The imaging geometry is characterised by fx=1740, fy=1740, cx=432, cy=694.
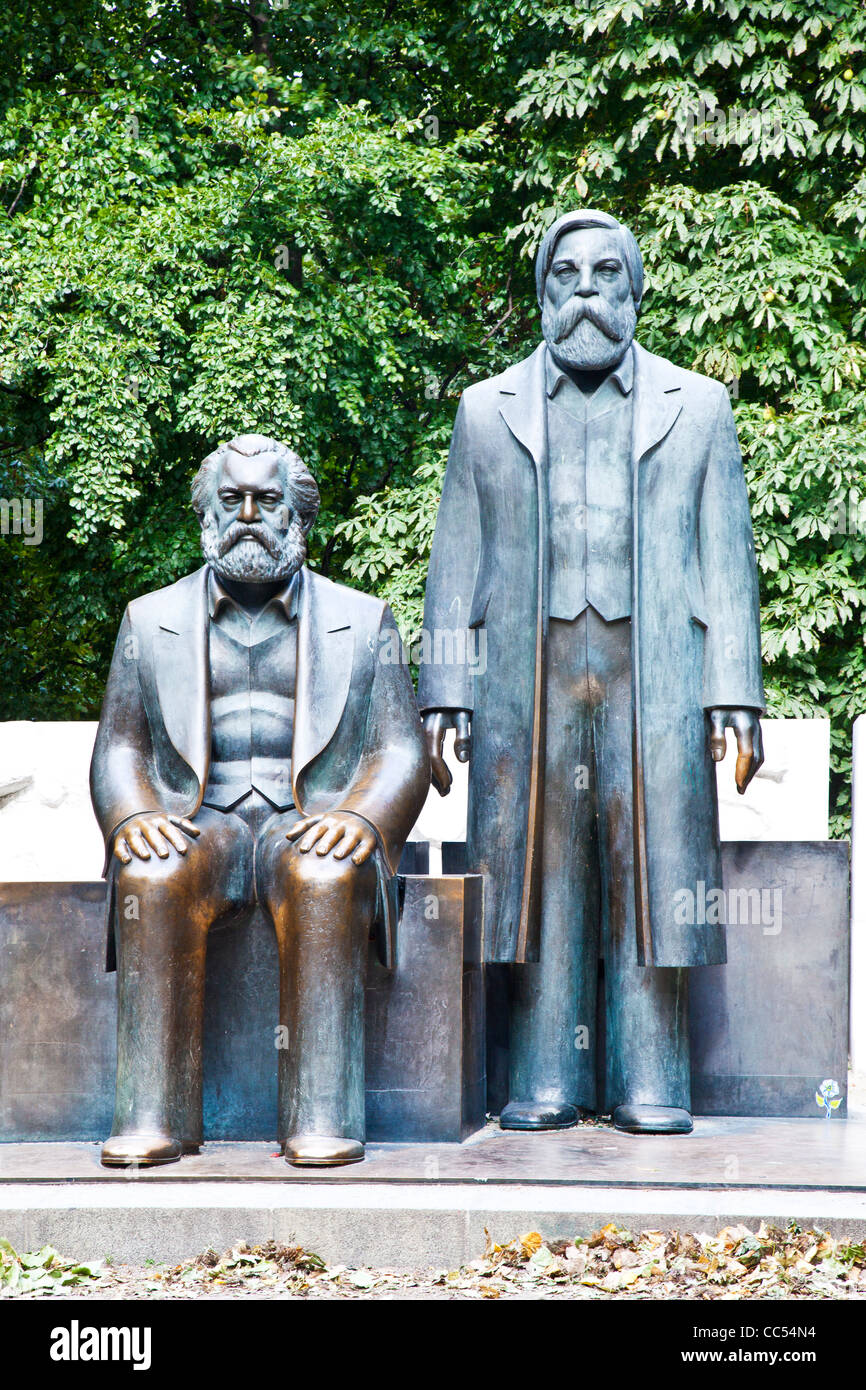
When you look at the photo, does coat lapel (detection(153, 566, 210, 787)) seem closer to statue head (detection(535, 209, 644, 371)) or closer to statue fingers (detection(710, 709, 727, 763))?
statue head (detection(535, 209, 644, 371))

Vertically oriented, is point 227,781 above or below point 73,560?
below

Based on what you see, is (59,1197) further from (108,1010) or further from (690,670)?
(690,670)

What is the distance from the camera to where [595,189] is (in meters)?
13.1

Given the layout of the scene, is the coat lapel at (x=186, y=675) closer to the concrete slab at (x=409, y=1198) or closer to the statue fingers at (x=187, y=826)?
the statue fingers at (x=187, y=826)

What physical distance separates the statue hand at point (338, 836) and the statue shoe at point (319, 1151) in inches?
27.6

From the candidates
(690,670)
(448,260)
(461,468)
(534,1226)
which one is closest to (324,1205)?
(534,1226)

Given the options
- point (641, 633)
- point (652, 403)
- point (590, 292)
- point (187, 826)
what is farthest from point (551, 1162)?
point (590, 292)

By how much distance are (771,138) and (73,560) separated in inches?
251

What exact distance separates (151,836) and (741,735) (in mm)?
1716

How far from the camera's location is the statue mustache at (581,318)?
5070 millimetres

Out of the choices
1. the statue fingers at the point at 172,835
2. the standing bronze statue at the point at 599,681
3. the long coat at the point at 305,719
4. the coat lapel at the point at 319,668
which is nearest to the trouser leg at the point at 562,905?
the standing bronze statue at the point at 599,681

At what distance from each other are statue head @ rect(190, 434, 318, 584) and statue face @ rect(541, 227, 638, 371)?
92cm

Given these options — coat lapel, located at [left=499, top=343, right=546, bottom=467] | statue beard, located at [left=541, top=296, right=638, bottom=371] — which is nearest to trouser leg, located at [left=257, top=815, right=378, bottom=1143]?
coat lapel, located at [left=499, top=343, right=546, bottom=467]

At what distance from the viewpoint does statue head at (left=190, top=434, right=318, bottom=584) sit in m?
4.78
